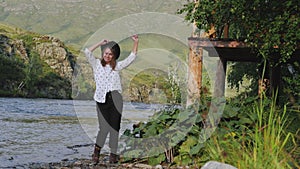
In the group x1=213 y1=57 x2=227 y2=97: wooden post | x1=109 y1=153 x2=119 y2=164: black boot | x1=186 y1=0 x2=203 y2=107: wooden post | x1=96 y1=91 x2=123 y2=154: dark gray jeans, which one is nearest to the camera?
x1=96 y1=91 x2=123 y2=154: dark gray jeans

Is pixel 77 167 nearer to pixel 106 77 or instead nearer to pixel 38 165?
pixel 38 165

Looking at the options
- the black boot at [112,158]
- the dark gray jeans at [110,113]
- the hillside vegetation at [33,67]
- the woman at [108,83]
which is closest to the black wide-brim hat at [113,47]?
the woman at [108,83]

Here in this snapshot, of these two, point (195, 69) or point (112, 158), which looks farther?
point (195, 69)

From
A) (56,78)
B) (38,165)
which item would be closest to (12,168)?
(38,165)

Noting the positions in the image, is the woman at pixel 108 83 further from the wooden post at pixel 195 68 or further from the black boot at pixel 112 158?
the wooden post at pixel 195 68

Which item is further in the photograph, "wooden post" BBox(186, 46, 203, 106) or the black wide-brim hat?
"wooden post" BBox(186, 46, 203, 106)

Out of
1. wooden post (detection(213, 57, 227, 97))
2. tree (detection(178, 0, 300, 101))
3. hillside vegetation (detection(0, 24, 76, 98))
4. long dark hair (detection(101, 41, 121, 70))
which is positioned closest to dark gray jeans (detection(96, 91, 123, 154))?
long dark hair (detection(101, 41, 121, 70))

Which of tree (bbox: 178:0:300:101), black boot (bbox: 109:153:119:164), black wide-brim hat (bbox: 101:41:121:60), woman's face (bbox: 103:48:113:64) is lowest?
black boot (bbox: 109:153:119:164)

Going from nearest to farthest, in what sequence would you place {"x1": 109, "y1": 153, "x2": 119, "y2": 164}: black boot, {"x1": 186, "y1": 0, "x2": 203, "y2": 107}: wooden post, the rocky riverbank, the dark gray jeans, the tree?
the rocky riverbank → the dark gray jeans → {"x1": 109, "y1": 153, "x2": 119, "y2": 164}: black boot → the tree → {"x1": 186, "y1": 0, "x2": 203, "y2": 107}: wooden post

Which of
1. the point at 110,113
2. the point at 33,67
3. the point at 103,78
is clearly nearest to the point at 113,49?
the point at 103,78

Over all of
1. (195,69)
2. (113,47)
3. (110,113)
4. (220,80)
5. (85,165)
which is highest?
(113,47)

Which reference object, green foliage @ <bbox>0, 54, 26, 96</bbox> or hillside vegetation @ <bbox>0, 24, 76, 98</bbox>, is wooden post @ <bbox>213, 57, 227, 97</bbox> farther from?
green foliage @ <bbox>0, 54, 26, 96</bbox>

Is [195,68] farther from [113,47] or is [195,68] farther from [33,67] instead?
[33,67]

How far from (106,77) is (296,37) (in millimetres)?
4080
